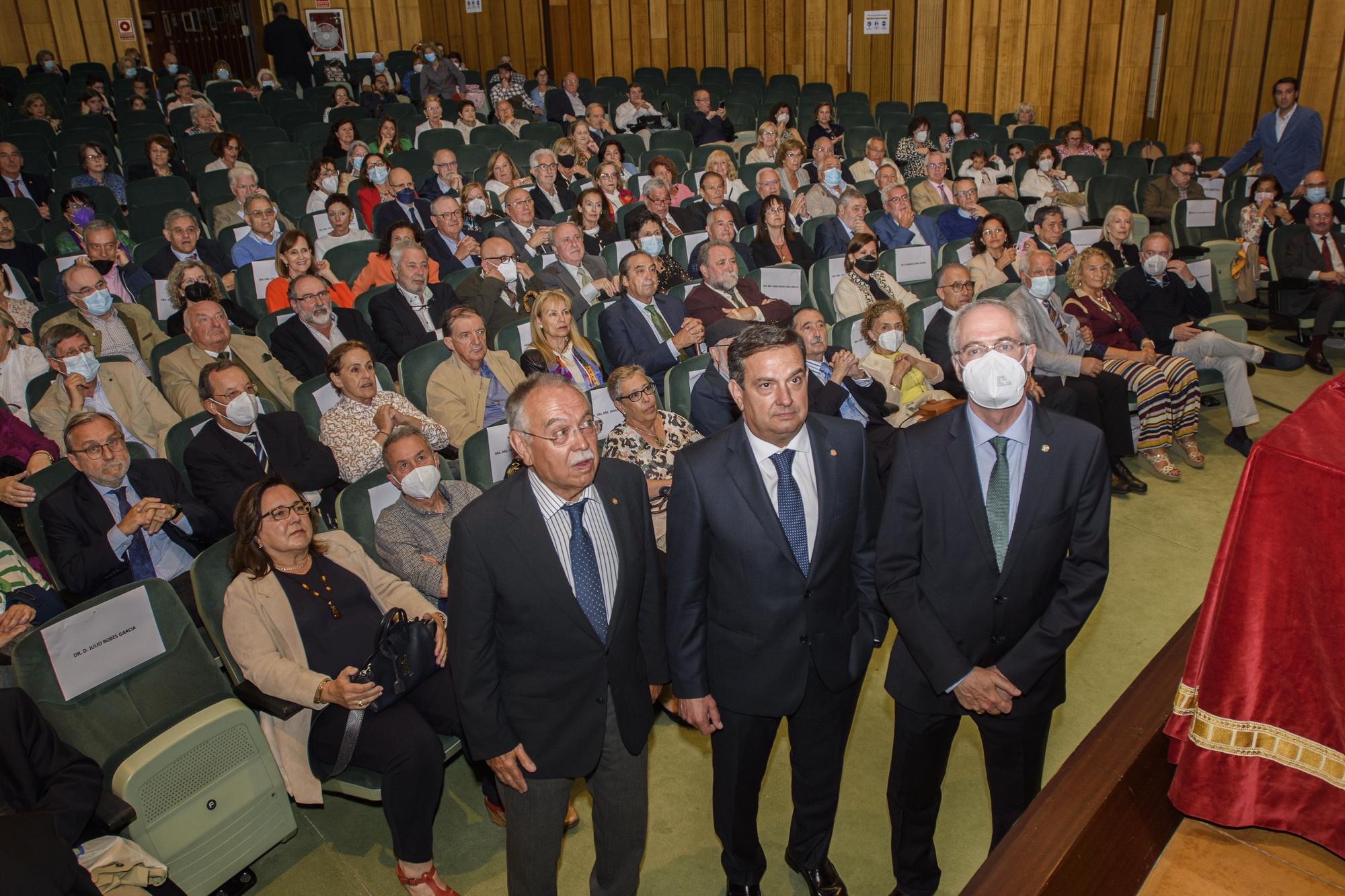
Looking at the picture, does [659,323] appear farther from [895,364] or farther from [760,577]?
[760,577]

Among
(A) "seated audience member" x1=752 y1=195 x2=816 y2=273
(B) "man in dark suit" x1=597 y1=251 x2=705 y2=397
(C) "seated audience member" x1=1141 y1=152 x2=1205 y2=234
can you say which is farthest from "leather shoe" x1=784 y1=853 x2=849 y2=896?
(C) "seated audience member" x1=1141 y1=152 x2=1205 y2=234

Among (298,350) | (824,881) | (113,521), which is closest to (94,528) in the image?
(113,521)

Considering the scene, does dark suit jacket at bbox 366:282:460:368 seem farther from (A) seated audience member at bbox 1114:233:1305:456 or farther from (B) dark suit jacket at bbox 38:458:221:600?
(A) seated audience member at bbox 1114:233:1305:456

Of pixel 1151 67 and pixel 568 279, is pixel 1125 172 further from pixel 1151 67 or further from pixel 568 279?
pixel 568 279

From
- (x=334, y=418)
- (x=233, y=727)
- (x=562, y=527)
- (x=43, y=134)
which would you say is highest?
(x=43, y=134)

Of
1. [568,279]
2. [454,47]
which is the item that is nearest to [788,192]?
[568,279]

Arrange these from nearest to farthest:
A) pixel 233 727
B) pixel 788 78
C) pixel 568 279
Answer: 1. pixel 233 727
2. pixel 568 279
3. pixel 788 78

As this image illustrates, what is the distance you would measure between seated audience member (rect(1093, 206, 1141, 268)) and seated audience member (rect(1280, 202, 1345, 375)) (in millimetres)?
1505

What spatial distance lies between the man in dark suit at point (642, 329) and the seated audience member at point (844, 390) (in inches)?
28.4

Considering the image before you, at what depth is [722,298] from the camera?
5.26 meters

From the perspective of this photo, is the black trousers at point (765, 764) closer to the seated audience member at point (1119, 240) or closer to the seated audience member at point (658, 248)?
the seated audience member at point (658, 248)

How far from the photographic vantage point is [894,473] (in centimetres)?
212

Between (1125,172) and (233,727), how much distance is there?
959 centimetres

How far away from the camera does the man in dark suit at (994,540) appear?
2045 millimetres
